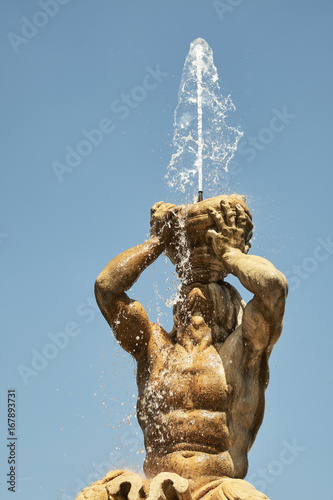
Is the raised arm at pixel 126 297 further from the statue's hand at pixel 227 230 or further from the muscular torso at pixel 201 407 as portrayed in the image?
the statue's hand at pixel 227 230

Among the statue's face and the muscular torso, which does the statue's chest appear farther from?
the statue's face

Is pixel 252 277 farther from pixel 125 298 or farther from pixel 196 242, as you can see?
pixel 125 298

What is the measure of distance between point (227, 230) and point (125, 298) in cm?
127

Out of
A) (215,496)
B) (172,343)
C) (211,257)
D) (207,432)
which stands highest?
(211,257)

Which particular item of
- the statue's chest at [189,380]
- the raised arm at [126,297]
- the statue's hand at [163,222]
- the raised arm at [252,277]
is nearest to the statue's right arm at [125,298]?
the raised arm at [126,297]

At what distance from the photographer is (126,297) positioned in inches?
353

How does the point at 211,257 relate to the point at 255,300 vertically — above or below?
above

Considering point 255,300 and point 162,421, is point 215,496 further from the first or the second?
point 255,300

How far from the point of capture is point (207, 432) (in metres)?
8.34

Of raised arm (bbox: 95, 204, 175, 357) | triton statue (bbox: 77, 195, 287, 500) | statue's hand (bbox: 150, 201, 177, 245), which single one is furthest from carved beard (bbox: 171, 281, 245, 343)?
statue's hand (bbox: 150, 201, 177, 245)

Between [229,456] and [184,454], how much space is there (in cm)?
46

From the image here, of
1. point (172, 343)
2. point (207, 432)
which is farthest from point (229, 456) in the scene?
point (172, 343)

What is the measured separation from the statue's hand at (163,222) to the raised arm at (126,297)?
0.55 ft

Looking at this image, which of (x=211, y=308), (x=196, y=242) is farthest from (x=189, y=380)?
(x=196, y=242)
